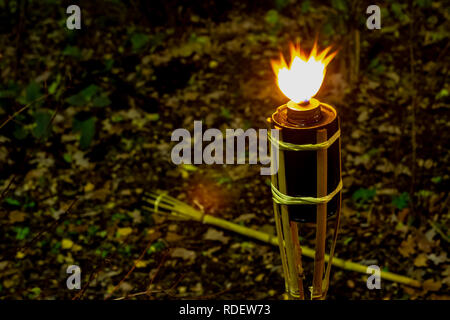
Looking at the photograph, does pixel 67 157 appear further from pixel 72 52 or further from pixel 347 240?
pixel 347 240

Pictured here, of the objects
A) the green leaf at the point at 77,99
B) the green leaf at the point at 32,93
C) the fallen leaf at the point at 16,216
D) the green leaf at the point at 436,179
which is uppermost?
the green leaf at the point at 32,93

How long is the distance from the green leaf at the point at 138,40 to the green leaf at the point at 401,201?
159 inches

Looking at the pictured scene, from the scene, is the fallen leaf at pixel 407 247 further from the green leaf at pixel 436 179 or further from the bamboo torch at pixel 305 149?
the bamboo torch at pixel 305 149

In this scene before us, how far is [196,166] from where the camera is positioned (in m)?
5.11

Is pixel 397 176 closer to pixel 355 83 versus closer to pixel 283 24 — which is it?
pixel 355 83

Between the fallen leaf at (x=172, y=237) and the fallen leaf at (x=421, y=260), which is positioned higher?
the fallen leaf at (x=172, y=237)

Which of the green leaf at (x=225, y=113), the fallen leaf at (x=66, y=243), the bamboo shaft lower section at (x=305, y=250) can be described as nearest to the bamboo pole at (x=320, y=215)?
the bamboo shaft lower section at (x=305, y=250)

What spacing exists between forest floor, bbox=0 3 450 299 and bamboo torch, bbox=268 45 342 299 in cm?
132

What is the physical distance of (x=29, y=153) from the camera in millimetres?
5121

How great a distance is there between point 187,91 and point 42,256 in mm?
2710

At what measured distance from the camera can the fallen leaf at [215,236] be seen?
430cm

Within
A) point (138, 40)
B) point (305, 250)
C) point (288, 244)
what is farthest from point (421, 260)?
point (138, 40)

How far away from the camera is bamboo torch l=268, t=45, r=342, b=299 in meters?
1.98

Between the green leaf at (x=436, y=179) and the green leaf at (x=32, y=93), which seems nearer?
the green leaf at (x=436, y=179)
